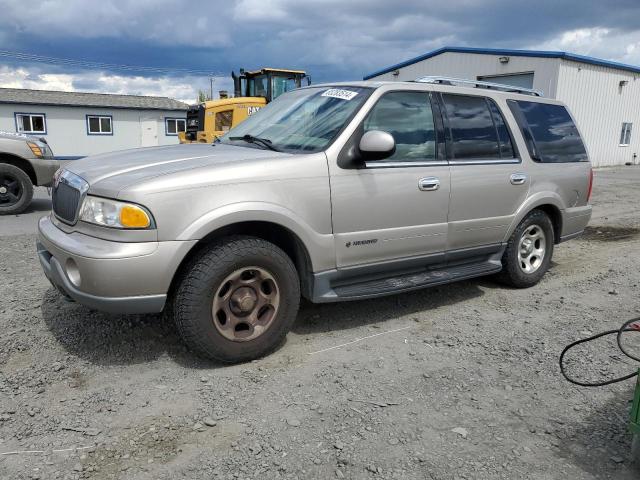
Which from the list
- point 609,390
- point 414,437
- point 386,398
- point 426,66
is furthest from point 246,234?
point 426,66

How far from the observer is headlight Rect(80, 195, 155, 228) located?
3.03 m

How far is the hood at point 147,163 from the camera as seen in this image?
→ 125 inches

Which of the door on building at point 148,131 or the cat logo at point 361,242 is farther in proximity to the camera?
the door on building at point 148,131

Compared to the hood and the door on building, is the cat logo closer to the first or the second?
the hood

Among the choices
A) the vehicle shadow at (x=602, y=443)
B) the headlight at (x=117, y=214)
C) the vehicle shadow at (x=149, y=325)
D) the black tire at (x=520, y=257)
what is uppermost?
the headlight at (x=117, y=214)

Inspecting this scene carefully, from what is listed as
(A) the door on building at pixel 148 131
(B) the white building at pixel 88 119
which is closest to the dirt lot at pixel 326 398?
(B) the white building at pixel 88 119

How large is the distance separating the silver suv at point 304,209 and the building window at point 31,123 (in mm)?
29694

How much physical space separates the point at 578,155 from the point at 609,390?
3078 mm

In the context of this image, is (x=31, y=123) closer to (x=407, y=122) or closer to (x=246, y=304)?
(x=407, y=122)

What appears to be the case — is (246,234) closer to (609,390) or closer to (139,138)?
(609,390)

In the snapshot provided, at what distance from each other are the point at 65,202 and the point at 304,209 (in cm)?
160

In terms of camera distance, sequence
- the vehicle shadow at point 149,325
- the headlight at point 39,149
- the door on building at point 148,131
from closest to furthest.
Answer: the vehicle shadow at point 149,325
the headlight at point 39,149
the door on building at point 148,131

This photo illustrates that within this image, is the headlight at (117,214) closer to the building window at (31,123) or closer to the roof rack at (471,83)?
the roof rack at (471,83)

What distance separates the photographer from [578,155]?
220 inches
